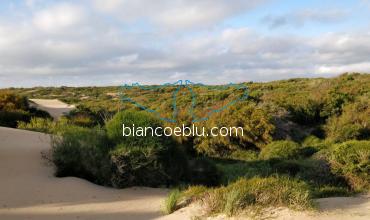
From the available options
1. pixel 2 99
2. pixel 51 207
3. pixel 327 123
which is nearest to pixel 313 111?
pixel 327 123

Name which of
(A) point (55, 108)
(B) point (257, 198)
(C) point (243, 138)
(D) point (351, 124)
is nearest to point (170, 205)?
(B) point (257, 198)

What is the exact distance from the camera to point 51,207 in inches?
330

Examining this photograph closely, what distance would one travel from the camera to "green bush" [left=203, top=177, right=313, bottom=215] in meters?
7.07

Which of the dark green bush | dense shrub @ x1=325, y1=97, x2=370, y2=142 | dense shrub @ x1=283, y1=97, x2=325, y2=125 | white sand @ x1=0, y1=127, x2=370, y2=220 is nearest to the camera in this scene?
white sand @ x1=0, y1=127, x2=370, y2=220

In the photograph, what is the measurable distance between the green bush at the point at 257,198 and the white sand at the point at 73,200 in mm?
→ 203

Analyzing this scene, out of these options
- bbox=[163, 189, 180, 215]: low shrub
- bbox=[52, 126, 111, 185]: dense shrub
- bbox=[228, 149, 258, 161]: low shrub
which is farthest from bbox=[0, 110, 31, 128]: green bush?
bbox=[163, 189, 180, 215]: low shrub

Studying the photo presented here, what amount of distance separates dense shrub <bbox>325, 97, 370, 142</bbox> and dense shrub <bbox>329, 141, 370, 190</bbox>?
6398 mm

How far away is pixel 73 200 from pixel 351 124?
1278cm

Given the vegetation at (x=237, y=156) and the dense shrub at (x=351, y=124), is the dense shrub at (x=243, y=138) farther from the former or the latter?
the dense shrub at (x=351, y=124)

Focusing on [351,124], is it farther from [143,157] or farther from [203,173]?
[143,157]

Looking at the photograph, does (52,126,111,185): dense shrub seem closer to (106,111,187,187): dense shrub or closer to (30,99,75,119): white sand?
(106,111,187,187): dense shrub

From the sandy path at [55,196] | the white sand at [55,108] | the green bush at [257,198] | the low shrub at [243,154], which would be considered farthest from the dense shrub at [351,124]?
the white sand at [55,108]

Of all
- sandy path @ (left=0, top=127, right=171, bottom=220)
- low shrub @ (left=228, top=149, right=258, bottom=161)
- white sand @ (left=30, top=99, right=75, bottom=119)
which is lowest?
low shrub @ (left=228, top=149, right=258, bottom=161)

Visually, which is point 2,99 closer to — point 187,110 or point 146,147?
point 187,110
